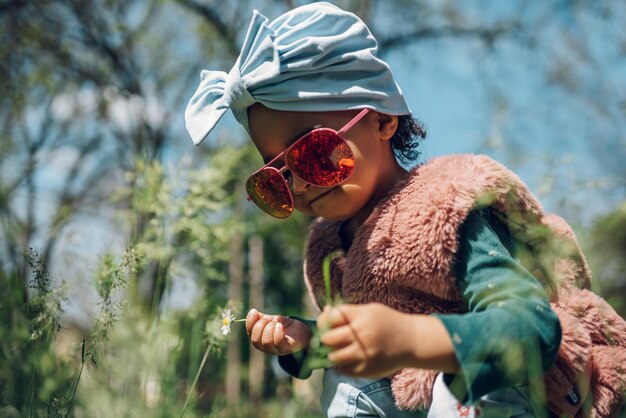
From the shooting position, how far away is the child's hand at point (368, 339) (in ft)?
3.30

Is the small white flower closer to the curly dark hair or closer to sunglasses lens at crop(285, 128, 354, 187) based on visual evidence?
sunglasses lens at crop(285, 128, 354, 187)

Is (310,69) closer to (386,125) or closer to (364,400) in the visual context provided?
(386,125)

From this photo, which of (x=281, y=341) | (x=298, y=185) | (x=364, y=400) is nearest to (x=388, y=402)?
(x=364, y=400)

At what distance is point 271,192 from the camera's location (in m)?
1.76

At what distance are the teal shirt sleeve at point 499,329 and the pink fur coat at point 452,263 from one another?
0.10 meters

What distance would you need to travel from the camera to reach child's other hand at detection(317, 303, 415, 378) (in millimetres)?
1005

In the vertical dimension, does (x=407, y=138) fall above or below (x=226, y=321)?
above

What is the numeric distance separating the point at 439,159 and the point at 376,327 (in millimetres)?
680

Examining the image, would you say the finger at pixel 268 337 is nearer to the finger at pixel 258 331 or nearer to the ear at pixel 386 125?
the finger at pixel 258 331

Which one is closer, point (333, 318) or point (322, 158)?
point (333, 318)

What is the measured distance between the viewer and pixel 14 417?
1488 millimetres

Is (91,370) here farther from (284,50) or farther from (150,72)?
(150,72)

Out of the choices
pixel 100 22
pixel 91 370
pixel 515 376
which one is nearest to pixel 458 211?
pixel 515 376

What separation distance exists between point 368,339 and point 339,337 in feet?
0.14
